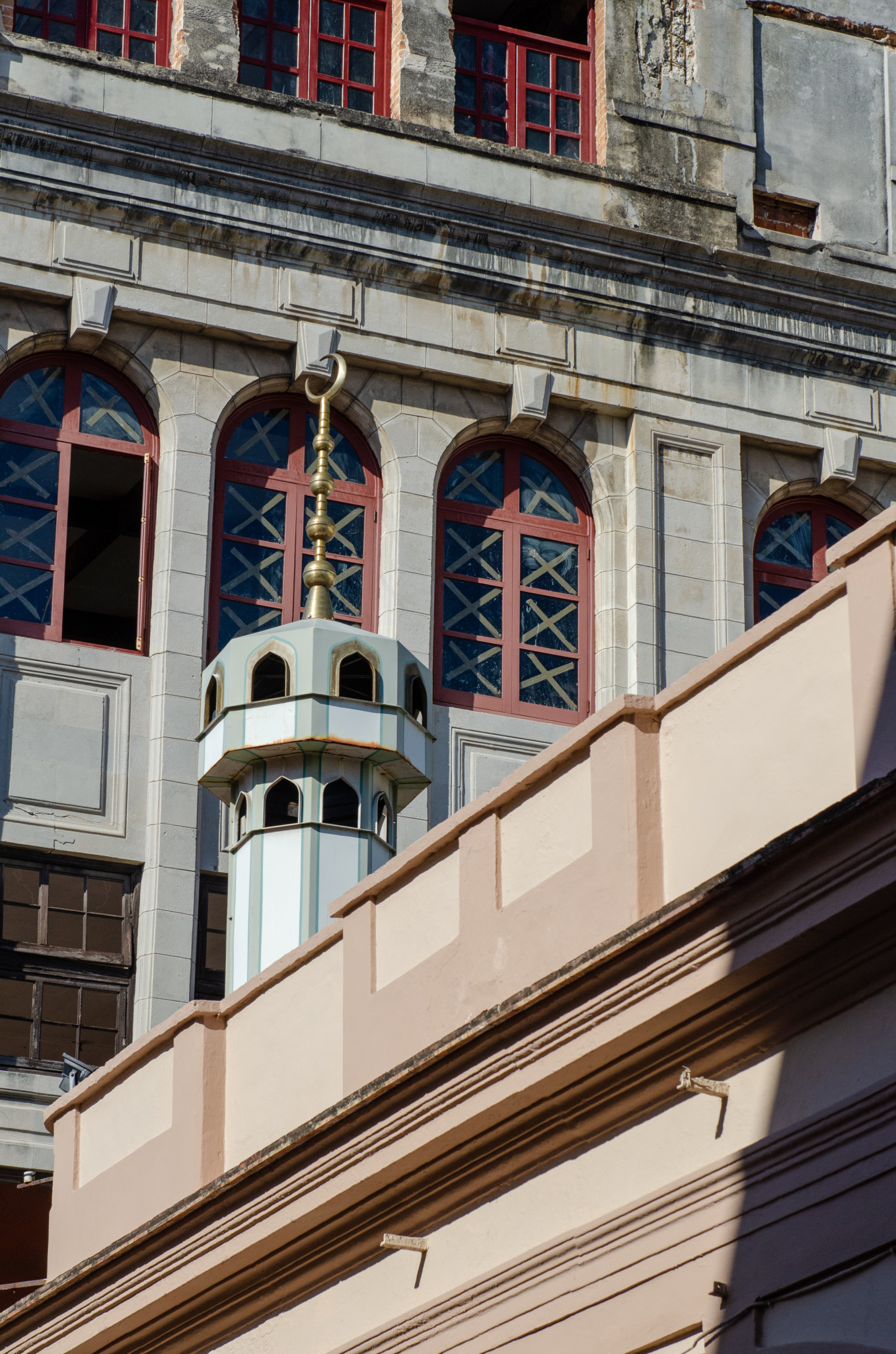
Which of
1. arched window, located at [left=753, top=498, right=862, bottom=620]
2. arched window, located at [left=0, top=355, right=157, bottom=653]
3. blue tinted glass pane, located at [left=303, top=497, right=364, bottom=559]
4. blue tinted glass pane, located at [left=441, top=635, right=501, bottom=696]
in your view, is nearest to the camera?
arched window, located at [left=0, top=355, right=157, bottom=653]

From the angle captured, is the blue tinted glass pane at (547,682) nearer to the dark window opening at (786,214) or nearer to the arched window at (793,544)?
the arched window at (793,544)

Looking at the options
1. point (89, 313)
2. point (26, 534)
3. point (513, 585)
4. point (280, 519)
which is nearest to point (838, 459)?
point (513, 585)

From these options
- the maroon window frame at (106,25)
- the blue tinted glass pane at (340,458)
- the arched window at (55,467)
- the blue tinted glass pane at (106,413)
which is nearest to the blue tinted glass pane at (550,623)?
the blue tinted glass pane at (340,458)

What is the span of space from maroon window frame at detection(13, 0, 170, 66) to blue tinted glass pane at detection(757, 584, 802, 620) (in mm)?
7766

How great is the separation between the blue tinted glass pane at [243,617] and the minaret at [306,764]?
234 inches

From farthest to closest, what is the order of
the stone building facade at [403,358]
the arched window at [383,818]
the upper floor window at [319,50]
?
the upper floor window at [319,50]
the stone building facade at [403,358]
the arched window at [383,818]

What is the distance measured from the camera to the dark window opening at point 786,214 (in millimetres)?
29344

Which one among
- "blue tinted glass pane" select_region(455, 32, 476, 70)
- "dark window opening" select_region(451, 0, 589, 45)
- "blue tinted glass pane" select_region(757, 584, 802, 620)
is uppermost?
"dark window opening" select_region(451, 0, 589, 45)

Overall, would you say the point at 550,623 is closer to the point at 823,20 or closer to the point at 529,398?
the point at 529,398

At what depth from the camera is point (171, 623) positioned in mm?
24656

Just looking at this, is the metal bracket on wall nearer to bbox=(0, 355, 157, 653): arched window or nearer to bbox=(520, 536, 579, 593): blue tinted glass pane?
bbox=(0, 355, 157, 653): arched window

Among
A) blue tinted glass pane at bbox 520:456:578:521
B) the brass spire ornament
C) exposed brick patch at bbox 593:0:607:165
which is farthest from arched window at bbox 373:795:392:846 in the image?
exposed brick patch at bbox 593:0:607:165

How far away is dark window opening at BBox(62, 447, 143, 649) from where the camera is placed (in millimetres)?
26188

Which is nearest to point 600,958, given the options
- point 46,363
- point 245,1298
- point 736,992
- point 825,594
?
point 736,992
